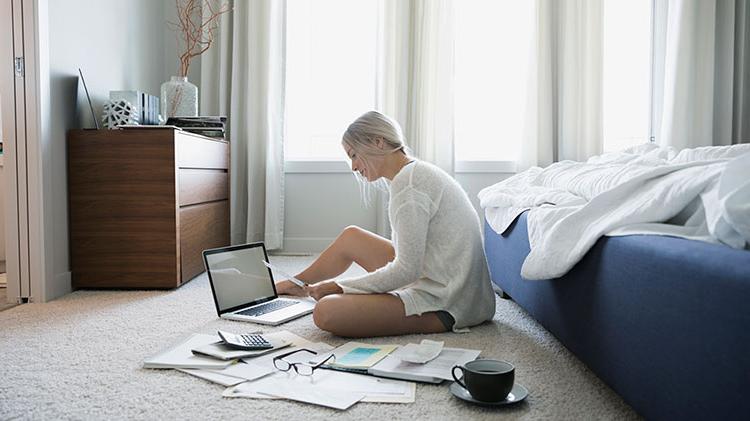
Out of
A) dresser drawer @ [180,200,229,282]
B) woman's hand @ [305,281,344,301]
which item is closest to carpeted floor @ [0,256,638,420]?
woman's hand @ [305,281,344,301]

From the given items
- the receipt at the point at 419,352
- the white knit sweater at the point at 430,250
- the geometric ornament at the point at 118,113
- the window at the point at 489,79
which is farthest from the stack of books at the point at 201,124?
the receipt at the point at 419,352

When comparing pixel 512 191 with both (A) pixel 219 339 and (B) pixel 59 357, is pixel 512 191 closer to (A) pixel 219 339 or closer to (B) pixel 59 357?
(A) pixel 219 339

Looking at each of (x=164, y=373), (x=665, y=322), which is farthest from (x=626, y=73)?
(x=164, y=373)

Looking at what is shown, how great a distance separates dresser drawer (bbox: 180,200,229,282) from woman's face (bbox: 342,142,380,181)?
117 centimetres

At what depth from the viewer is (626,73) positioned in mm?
4254

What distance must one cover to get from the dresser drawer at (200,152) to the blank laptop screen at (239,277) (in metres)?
0.72

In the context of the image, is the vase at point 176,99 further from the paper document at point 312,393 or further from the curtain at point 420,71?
the paper document at point 312,393

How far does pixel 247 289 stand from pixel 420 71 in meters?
2.18

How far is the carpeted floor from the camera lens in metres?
1.42

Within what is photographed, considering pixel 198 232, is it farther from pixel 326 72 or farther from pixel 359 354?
pixel 359 354

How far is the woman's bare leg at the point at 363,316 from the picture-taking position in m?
1.97

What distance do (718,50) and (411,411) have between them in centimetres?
375

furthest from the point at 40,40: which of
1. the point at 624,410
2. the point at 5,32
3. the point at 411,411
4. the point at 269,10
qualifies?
the point at 624,410

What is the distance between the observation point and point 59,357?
185 centimetres
